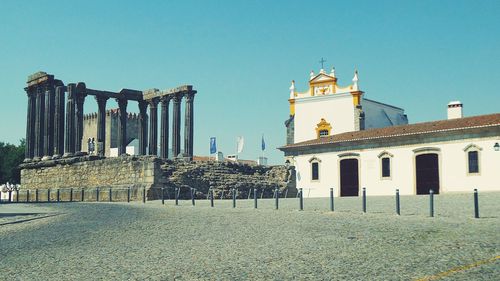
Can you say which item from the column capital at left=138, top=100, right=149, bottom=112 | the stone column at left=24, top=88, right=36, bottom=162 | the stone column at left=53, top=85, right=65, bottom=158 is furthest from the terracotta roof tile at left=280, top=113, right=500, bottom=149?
the stone column at left=24, top=88, right=36, bottom=162

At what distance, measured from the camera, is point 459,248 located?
8906mm

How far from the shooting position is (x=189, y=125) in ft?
127

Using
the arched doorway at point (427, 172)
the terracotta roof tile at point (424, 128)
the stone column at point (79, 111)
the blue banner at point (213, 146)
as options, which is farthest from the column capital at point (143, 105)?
the arched doorway at point (427, 172)

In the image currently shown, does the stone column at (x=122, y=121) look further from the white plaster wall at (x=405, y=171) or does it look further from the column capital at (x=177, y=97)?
the white plaster wall at (x=405, y=171)

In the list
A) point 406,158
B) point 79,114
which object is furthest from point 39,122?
point 406,158

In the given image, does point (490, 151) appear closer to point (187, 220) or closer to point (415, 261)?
point (187, 220)

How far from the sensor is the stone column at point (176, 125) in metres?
39.6

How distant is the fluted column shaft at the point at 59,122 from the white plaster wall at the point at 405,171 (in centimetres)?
1664

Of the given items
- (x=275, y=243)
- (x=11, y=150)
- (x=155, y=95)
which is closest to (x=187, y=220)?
(x=275, y=243)

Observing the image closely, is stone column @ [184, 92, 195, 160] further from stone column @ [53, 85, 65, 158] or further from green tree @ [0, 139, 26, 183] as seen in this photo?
green tree @ [0, 139, 26, 183]

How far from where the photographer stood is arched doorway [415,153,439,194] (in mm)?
33031

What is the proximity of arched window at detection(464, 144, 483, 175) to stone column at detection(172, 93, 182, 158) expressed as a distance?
19113 mm

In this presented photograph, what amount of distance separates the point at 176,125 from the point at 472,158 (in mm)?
19843

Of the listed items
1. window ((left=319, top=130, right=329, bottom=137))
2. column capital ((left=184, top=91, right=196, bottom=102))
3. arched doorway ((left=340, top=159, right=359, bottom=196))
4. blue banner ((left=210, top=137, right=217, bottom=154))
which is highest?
column capital ((left=184, top=91, right=196, bottom=102))
